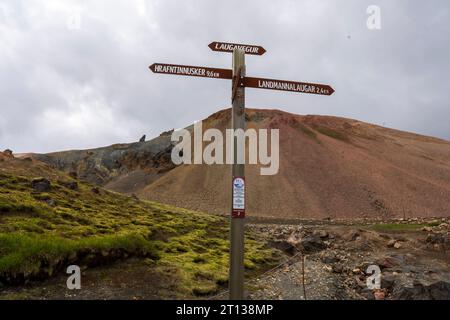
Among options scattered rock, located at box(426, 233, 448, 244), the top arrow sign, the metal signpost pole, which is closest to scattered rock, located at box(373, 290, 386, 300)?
the metal signpost pole

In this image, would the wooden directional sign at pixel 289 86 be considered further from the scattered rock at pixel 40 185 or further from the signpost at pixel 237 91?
the scattered rock at pixel 40 185

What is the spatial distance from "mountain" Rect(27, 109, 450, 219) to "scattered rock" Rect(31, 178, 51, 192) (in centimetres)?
1924

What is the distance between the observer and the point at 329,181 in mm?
76500

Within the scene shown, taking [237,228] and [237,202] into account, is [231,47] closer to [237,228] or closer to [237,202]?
[237,202]

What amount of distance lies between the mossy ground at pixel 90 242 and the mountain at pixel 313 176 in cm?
2236

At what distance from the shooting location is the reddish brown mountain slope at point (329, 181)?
6675 centimetres

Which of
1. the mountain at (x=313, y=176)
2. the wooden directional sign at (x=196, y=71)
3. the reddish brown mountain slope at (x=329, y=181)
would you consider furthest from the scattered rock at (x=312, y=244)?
the reddish brown mountain slope at (x=329, y=181)

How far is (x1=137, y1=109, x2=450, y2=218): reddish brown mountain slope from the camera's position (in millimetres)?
66750

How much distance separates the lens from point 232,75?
9188 mm

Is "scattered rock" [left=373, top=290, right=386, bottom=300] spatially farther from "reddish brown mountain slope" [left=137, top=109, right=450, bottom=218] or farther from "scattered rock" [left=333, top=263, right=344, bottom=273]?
"reddish brown mountain slope" [left=137, top=109, right=450, bottom=218]

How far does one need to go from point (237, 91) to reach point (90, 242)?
10.7m

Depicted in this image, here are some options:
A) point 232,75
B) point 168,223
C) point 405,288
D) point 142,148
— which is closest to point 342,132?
point 142,148
